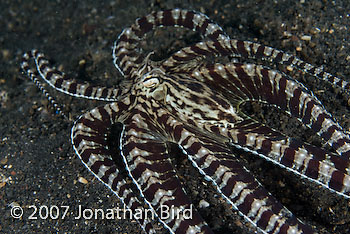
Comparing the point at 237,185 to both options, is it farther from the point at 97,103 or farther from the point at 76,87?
the point at 97,103

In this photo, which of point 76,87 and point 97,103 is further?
point 97,103

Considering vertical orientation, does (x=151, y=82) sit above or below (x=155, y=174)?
above

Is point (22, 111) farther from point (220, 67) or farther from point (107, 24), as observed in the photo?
point (220, 67)

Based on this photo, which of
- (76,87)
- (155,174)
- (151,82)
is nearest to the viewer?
(155,174)

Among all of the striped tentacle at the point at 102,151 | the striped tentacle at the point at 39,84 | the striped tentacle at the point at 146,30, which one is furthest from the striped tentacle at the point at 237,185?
the striped tentacle at the point at 39,84

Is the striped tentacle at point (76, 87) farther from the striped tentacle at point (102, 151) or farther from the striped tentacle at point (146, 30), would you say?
the striped tentacle at point (146, 30)

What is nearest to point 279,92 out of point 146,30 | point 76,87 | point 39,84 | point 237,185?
point 237,185

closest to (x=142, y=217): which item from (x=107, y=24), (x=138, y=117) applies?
(x=138, y=117)
